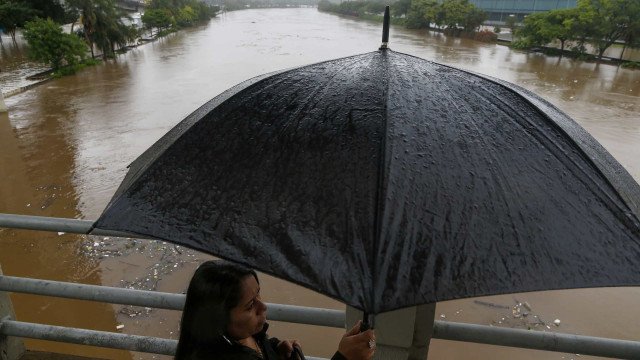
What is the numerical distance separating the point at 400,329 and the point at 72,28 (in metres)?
21.1

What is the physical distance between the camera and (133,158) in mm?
7898

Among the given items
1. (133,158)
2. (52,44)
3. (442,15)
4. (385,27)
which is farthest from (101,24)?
(442,15)

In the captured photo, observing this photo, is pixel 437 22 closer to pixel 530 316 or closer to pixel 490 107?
pixel 530 316

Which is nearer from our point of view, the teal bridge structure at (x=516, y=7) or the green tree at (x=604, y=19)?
the green tree at (x=604, y=19)

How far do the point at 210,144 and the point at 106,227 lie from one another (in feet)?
1.02

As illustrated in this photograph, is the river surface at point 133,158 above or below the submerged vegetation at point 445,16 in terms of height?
below

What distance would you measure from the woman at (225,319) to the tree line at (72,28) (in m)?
15.9

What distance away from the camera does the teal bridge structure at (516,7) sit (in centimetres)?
3070

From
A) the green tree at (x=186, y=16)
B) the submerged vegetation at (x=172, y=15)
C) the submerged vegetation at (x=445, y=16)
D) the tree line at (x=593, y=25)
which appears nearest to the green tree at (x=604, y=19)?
the tree line at (x=593, y=25)

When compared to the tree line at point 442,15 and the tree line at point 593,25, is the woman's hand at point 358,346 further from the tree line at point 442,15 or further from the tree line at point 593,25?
the tree line at point 442,15

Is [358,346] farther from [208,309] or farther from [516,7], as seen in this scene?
[516,7]

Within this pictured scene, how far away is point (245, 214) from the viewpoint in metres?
0.94

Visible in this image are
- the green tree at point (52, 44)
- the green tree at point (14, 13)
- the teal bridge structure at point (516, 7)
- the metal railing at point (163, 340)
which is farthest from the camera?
the teal bridge structure at point (516, 7)

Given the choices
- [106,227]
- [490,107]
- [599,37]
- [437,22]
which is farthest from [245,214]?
[437,22]
